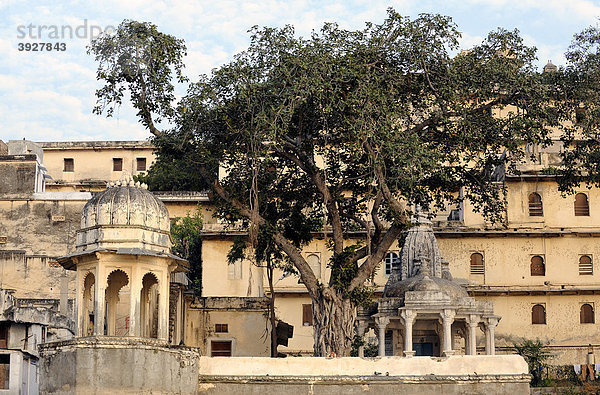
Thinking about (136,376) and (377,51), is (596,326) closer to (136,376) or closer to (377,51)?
(377,51)

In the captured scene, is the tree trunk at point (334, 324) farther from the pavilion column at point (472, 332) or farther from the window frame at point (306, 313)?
the window frame at point (306, 313)

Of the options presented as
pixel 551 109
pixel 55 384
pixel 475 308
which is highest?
pixel 551 109

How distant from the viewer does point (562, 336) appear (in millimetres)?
49312

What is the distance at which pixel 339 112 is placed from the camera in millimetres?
26375

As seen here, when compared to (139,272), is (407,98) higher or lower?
higher

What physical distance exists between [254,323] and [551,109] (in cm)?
1374

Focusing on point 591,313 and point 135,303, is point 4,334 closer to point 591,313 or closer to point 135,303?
point 135,303

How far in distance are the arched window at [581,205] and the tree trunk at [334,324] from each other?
26.7 m

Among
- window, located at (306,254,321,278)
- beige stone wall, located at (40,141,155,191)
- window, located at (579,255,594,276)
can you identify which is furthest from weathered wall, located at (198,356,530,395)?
beige stone wall, located at (40,141,155,191)

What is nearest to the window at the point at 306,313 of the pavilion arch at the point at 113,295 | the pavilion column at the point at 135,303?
the pavilion arch at the point at 113,295

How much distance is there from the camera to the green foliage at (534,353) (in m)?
41.5

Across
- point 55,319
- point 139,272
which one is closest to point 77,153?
point 55,319

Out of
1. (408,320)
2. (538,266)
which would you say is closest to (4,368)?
(408,320)

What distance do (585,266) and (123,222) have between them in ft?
106
